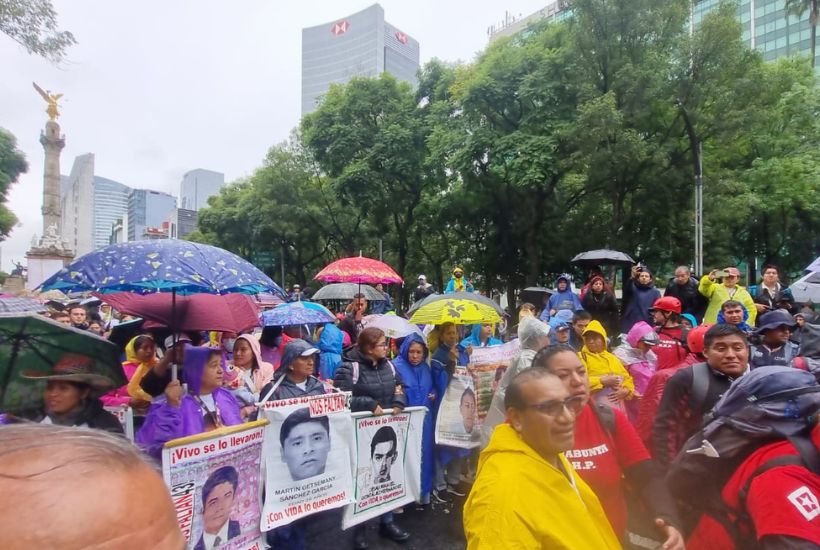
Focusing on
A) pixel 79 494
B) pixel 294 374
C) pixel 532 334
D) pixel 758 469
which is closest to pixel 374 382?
pixel 294 374

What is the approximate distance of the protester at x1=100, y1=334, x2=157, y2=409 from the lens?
4.16m

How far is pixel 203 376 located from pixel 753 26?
90577mm

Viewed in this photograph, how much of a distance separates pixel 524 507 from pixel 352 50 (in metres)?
131

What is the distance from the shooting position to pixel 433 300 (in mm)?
6344

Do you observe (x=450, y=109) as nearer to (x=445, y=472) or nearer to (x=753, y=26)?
(x=445, y=472)

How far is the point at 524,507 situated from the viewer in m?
1.77

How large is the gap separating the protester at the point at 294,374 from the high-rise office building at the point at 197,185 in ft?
525

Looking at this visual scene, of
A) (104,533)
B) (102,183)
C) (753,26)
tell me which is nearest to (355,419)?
(104,533)

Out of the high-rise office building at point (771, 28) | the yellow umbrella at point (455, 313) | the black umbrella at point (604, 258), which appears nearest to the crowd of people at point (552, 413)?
the yellow umbrella at point (455, 313)

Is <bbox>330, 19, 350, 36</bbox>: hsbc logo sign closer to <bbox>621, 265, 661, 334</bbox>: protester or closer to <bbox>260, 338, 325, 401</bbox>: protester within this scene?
<bbox>621, 265, 661, 334</bbox>: protester

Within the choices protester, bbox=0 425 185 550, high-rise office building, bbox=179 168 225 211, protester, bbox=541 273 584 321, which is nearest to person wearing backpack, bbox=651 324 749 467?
protester, bbox=0 425 185 550

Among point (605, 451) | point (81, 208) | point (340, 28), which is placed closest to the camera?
point (605, 451)

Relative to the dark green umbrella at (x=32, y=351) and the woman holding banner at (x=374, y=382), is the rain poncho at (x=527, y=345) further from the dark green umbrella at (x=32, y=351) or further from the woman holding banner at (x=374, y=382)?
A: the dark green umbrella at (x=32, y=351)

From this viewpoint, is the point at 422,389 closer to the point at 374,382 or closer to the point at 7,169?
the point at 374,382
